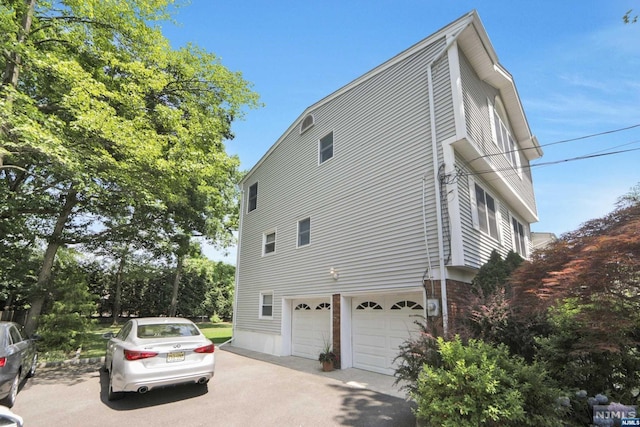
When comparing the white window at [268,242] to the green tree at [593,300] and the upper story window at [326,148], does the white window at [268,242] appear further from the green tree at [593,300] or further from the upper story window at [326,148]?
the green tree at [593,300]

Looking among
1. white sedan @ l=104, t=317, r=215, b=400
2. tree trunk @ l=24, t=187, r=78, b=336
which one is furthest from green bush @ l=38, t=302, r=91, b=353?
white sedan @ l=104, t=317, r=215, b=400

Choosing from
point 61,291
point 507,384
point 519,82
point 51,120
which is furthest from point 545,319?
point 61,291

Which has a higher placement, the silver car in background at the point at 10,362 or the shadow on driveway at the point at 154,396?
the silver car in background at the point at 10,362

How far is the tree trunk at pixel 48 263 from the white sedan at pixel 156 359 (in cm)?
784

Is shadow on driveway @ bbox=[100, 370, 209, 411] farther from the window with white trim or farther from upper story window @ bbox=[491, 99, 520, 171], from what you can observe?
the window with white trim

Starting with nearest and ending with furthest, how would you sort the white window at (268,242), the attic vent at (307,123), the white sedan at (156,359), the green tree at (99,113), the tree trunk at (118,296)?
the white sedan at (156,359) → the green tree at (99,113) → the attic vent at (307,123) → the white window at (268,242) → the tree trunk at (118,296)

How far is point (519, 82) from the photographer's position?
11.5m

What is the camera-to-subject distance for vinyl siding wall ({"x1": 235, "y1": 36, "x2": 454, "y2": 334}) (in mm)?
7992

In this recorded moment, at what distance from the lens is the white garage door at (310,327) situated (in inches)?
405

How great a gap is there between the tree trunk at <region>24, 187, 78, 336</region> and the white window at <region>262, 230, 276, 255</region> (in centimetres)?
746

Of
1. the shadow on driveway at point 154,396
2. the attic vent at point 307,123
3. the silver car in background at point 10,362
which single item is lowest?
the shadow on driveway at point 154,396

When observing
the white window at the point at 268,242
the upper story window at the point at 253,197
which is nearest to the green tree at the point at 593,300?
the white window at the point at 268,242

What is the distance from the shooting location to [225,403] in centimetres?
588

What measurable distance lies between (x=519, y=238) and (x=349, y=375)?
8.87 m
